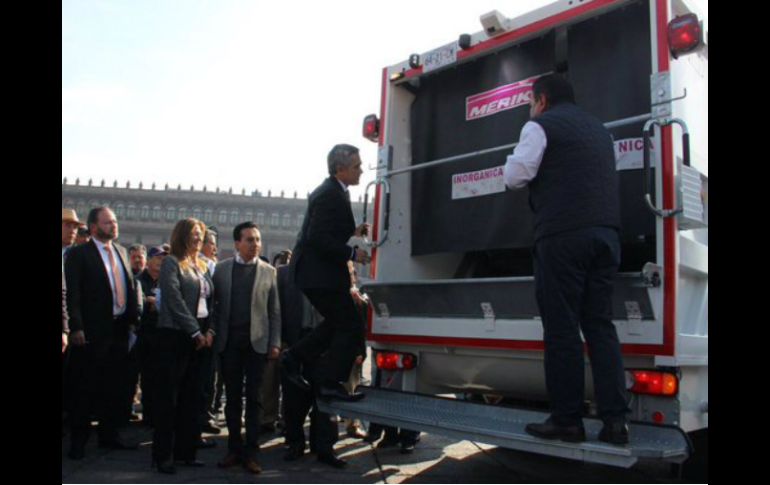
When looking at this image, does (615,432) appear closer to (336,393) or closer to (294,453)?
(336,393)

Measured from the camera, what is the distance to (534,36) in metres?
4.62

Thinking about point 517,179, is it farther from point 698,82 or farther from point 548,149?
point 698,82

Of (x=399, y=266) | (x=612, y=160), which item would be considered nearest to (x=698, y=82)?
(x=612, y=160)

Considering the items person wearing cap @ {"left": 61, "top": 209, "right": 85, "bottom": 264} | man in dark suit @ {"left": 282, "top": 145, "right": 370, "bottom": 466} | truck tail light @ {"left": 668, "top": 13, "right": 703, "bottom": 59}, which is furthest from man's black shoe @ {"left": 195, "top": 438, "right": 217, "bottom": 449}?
truck tail light @ {"left": 668, "top": 13, "right": 703, "bottom": 59}

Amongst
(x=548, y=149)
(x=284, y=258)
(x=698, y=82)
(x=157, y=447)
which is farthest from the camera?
(x=284, y=258)

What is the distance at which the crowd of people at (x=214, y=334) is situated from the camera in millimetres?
4441

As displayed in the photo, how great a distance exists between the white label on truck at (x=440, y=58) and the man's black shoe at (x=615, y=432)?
2.99 meters

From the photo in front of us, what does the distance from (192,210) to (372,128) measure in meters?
88.4

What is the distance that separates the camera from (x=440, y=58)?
5047 mm

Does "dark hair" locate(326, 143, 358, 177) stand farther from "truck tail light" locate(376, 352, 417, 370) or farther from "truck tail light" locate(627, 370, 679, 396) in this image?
"truck tail light" locate(627, 370, 679, 396)

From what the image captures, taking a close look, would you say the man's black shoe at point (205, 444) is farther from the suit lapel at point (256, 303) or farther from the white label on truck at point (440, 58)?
the white label on truck at point (440, 58)

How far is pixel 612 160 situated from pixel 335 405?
2.35 m

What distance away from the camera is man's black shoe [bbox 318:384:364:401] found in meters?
4.36

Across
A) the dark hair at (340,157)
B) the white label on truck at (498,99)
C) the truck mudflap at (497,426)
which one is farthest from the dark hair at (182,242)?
the white label on truck at (498,99)
